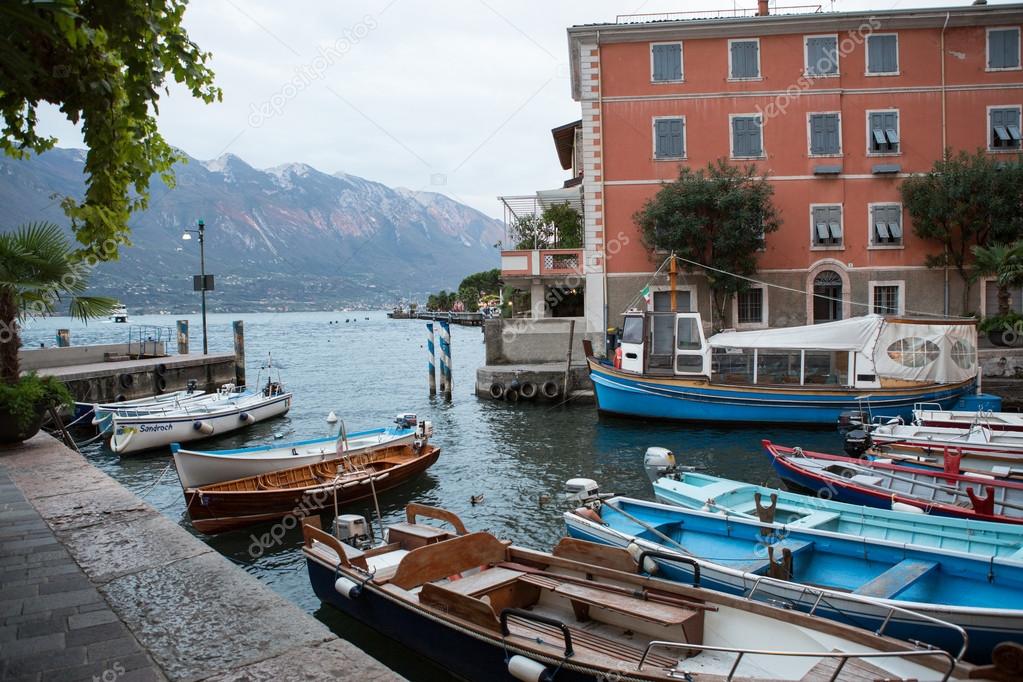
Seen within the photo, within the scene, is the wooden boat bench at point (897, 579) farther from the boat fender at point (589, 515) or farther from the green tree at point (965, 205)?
the green tree at point (965, 205)

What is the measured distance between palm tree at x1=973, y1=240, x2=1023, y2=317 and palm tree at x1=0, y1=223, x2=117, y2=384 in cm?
2919

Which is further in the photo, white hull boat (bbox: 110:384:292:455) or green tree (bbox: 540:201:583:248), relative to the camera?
green tree (bbox: 540:201:583:248)

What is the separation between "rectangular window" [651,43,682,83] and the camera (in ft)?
103

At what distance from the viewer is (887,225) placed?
103 ft

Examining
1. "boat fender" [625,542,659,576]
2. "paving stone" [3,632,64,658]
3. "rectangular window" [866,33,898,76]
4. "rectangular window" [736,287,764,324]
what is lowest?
"boat fender" [625,542,659,576]

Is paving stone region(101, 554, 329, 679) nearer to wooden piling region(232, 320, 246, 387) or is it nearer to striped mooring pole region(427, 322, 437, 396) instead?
striped mooring pole region(427, 322, 437, 396)

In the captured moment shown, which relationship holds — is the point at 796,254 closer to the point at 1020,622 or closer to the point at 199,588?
the point at 1020,622

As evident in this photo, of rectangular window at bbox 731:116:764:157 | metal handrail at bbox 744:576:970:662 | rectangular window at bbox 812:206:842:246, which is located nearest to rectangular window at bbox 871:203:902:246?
rectangular window at bbox 812:206:842:246

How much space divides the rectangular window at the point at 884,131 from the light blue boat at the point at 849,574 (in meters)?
26.5

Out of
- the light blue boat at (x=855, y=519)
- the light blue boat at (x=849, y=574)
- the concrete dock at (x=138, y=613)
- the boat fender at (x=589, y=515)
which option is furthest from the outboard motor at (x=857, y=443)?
the concrete dock at (x=138, y=613)

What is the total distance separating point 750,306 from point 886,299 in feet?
19.1

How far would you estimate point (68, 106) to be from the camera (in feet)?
17.8

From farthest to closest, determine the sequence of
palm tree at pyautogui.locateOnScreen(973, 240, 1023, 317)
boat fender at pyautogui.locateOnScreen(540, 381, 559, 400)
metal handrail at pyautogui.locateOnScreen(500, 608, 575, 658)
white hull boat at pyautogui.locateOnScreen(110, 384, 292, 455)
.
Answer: boat fender at pyautogui.locateOnScreen(540, 381, 559, 400)
palm tree at pyautogui.locateOnScreen(973, 240, 1023, 317)
white hull boat at pyautogui.locateOnScreen(110, 384, 292, 455)
metal handrail at pyautogui.locateOnScreen(500, 608, 575, 658)

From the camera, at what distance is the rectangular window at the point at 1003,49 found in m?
30.9
